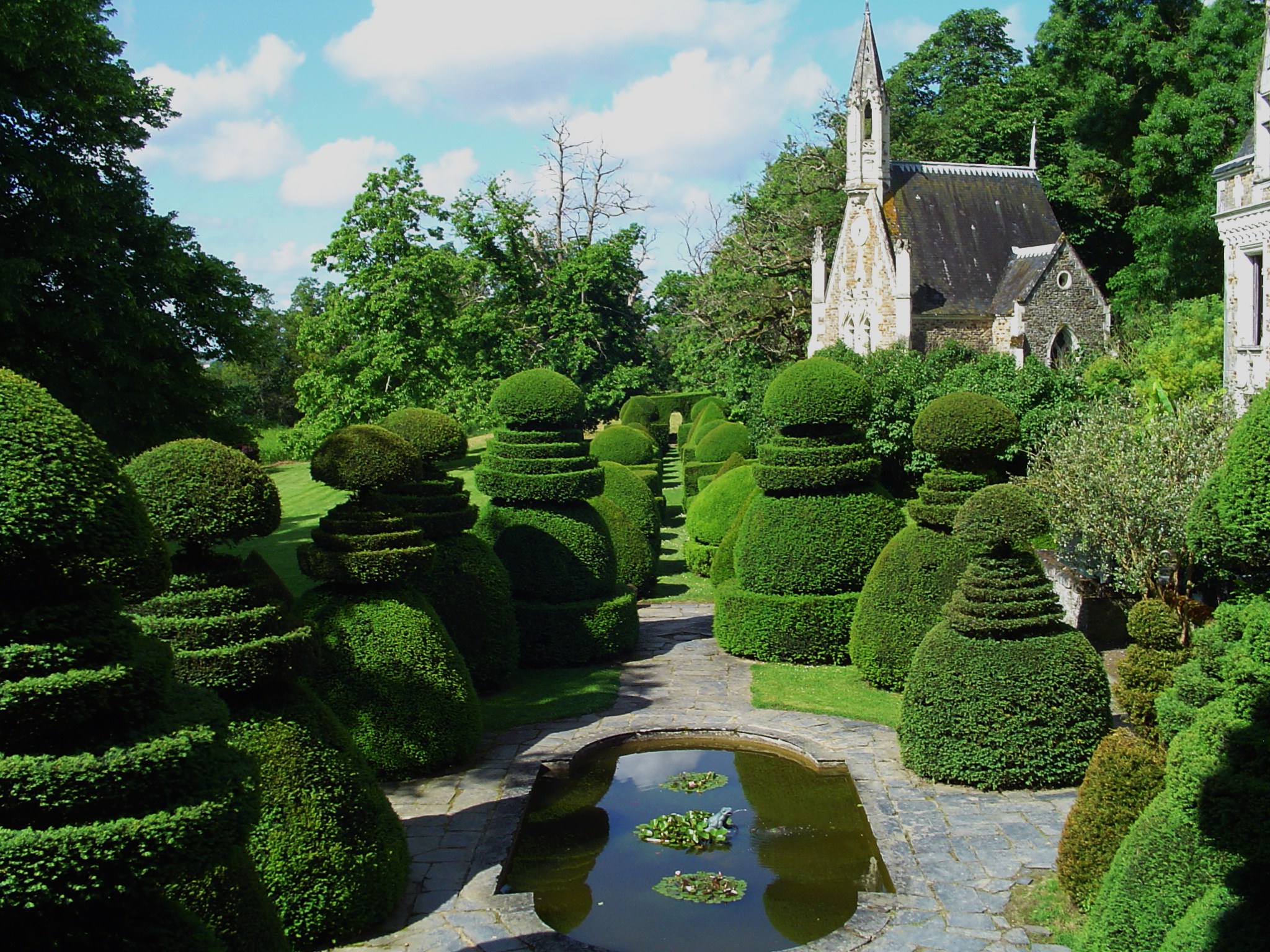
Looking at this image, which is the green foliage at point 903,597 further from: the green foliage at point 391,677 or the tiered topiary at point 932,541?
the green foliage at point 391,677

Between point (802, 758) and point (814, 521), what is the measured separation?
401cm

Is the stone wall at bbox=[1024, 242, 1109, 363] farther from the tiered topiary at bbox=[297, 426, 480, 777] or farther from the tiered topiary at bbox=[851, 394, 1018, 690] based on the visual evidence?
the tiered topiary at bbox=[297, 426, 480, 777]

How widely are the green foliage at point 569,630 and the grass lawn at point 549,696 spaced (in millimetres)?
184

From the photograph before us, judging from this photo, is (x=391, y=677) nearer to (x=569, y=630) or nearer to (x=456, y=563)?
(x=456, y=563)

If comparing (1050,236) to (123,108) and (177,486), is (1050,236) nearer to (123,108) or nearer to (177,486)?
(123,108)

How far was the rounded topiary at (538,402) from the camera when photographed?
14.4 m

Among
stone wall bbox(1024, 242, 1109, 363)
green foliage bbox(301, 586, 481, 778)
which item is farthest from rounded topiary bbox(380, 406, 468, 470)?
stone wall bbox(1024, 242, 1109, 363)

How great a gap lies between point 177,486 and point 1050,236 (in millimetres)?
35631

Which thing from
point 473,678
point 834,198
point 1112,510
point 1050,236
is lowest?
point 473,678

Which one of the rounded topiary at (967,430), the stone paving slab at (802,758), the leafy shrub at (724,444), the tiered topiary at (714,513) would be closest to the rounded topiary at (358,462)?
the stone paving slab at (802,758)

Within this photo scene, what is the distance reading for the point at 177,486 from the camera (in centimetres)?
672

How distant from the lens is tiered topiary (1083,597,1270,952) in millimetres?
4000

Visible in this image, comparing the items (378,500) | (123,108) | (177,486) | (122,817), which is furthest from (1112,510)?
(123,108)

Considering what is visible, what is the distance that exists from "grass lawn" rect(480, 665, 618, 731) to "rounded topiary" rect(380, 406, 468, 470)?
3.03 meters
